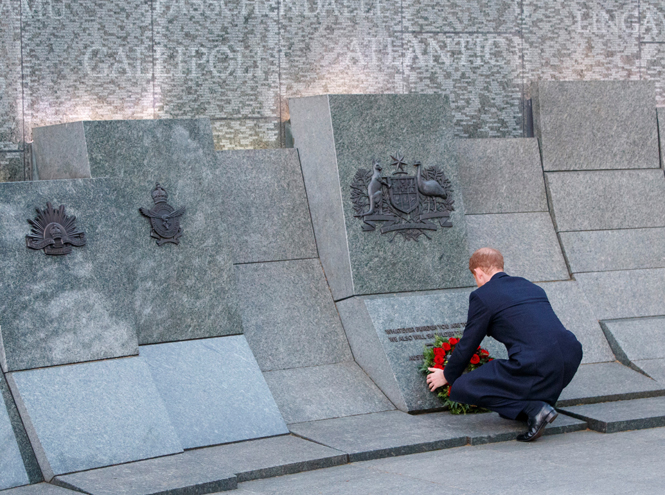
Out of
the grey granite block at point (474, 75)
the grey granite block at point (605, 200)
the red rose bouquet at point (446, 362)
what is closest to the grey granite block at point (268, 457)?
the red rose bouquet at point (446, 362)

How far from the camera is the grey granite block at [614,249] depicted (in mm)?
8148

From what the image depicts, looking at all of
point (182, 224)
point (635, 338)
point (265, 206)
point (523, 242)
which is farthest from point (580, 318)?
point (182, 224)

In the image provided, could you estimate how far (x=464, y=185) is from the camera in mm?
8133

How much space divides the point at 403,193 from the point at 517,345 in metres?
2.15

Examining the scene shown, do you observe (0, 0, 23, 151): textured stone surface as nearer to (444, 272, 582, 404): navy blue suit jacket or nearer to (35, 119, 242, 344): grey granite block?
(35, 119, 242, 344): grey granite block

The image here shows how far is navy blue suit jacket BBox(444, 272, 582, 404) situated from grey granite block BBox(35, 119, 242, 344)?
1.93 m

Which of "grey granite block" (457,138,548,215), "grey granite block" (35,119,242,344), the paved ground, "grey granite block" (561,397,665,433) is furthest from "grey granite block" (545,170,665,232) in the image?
"grey granite block" (35,119,242,344)

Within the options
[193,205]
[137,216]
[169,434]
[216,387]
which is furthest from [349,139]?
[169,434]

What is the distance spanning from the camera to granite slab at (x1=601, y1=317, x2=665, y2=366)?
7379mm

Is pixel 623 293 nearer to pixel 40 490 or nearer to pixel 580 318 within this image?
pixel 580 318

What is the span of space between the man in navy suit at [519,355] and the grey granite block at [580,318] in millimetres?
2180

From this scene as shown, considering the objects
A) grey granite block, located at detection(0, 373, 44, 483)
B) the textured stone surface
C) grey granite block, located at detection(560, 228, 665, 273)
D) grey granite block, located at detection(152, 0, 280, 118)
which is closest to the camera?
grey granite block, located at detection(0, 373, 44, 483)

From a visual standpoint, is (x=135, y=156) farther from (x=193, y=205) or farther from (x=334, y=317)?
(x=334, y=317)

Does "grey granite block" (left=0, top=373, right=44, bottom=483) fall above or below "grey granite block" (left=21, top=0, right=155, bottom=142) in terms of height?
below
